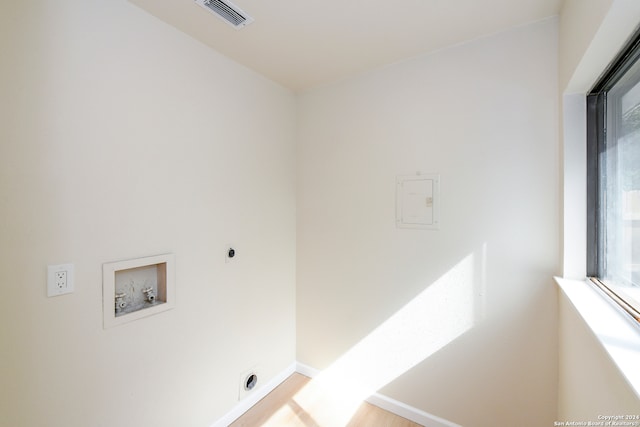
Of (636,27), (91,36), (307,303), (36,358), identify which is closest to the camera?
(636,27)

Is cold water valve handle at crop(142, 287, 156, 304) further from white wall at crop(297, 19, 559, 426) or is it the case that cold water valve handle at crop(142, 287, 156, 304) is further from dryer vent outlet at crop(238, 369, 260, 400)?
white wall at crop(297, 19, 559, 426)

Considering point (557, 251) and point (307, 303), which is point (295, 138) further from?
point (557, 251)

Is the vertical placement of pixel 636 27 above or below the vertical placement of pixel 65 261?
above

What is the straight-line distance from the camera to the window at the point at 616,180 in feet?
3.29

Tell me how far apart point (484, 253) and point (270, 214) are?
4.92 ft

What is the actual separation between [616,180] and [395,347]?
154cm

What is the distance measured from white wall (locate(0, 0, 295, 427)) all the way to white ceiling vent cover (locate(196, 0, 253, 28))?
0.32 meters

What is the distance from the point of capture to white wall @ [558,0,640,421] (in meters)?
0.85

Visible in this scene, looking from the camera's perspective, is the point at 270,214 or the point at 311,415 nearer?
the point at 311,415

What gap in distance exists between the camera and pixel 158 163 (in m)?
1.56

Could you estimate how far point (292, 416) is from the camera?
6.53 feet

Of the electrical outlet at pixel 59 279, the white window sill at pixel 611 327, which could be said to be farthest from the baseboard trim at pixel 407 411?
the electrical outlet at pixel 59 279

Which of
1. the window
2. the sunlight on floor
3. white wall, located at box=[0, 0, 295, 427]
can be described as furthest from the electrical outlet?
the window

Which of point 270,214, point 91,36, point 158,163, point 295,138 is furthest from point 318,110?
point 91,36
